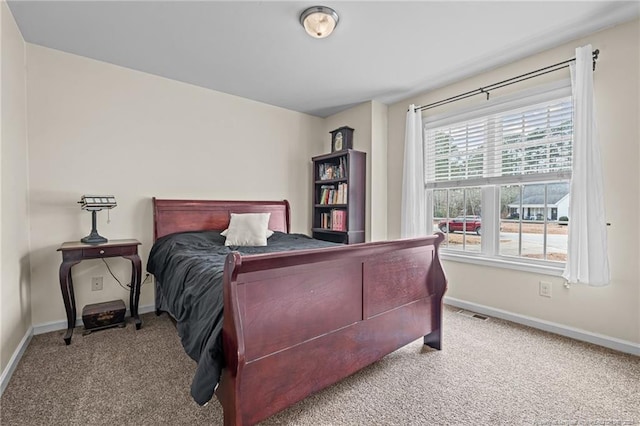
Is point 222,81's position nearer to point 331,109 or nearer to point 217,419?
point 331,109

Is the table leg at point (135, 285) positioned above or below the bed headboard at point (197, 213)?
below

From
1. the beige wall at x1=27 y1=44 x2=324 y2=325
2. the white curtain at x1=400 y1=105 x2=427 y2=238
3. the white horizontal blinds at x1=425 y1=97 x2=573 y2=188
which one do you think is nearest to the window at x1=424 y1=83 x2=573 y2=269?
the white horizontal blinds at x1=425 y1=97 x2=573 y2=188

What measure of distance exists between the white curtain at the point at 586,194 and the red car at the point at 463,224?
0.85 m

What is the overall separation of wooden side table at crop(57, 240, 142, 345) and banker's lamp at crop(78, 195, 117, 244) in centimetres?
7

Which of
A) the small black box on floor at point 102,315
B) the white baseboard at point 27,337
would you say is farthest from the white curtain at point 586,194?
the white baseboard at point 27,337

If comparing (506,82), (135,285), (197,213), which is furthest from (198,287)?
(506,82)

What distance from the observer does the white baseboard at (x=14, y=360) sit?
1.76 meters

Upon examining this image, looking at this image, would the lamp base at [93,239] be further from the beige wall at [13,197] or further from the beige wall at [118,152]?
the beige wall at [13,197]

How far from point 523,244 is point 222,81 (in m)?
3.44

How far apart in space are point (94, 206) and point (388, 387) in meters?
2.69

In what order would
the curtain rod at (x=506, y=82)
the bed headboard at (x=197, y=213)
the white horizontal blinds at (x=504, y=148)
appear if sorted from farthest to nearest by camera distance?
the bed headboard at (x=197, y=213)
the white horizontal blinds at (x=504, y=148)
the curtain rod at (x=506, y=82)

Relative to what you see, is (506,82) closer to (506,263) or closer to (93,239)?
(506,263)

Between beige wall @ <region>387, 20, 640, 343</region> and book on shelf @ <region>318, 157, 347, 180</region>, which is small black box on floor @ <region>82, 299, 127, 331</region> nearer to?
book on shelf @ <region>318, 157, 347, 180</region>

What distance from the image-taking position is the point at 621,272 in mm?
2254
